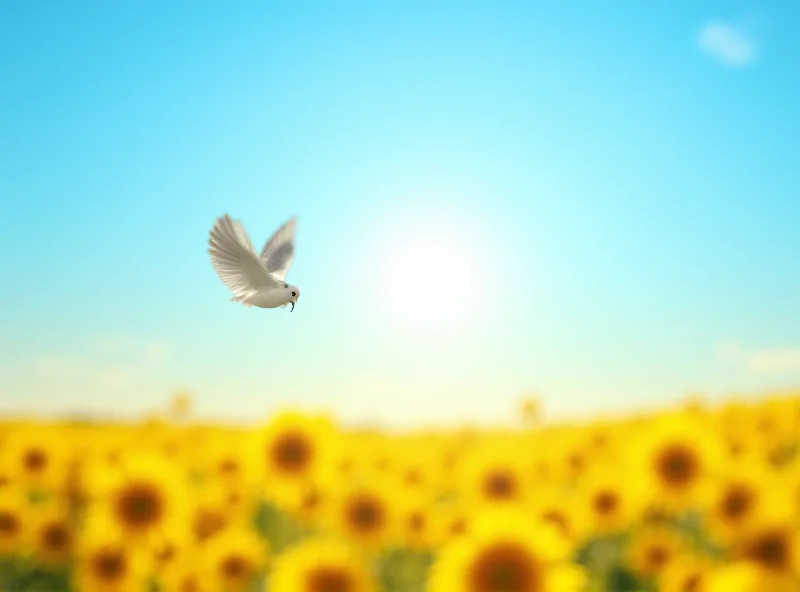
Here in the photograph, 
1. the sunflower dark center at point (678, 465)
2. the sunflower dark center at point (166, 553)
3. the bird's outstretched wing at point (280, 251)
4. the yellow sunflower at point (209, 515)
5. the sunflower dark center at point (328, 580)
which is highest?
the bird's outstretched wing at point (280, 251)

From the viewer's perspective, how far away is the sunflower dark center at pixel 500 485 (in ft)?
16.6

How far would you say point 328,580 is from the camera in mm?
3467

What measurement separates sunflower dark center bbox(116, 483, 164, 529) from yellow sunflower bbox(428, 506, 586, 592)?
2.23m

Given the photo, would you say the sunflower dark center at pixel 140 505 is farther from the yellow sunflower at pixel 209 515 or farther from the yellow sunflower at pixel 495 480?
the yellow sunflower at pixel 495 480

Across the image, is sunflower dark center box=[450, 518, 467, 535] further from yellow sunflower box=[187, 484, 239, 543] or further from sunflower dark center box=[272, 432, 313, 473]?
yellow sunflower box=[187, 484, 239, 543]

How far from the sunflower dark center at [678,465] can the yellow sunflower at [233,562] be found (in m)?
2.86

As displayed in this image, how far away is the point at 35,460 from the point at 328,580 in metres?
4.55

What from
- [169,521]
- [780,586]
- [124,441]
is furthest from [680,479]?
[124,441]

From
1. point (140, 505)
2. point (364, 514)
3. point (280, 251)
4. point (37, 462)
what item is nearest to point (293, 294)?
point (280, 251)

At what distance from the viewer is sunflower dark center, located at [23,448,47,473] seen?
675 centimetres

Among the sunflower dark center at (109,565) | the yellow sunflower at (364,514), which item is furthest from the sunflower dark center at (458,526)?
the sunflower dark center at (109,565)

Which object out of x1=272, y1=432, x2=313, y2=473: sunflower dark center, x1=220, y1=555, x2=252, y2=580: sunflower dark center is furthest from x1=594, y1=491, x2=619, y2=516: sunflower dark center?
x1=220, y1=555, x2=252, y2=580: sunflower dark center

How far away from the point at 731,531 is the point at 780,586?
1567mm

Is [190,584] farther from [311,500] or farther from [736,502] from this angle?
[736,502]
